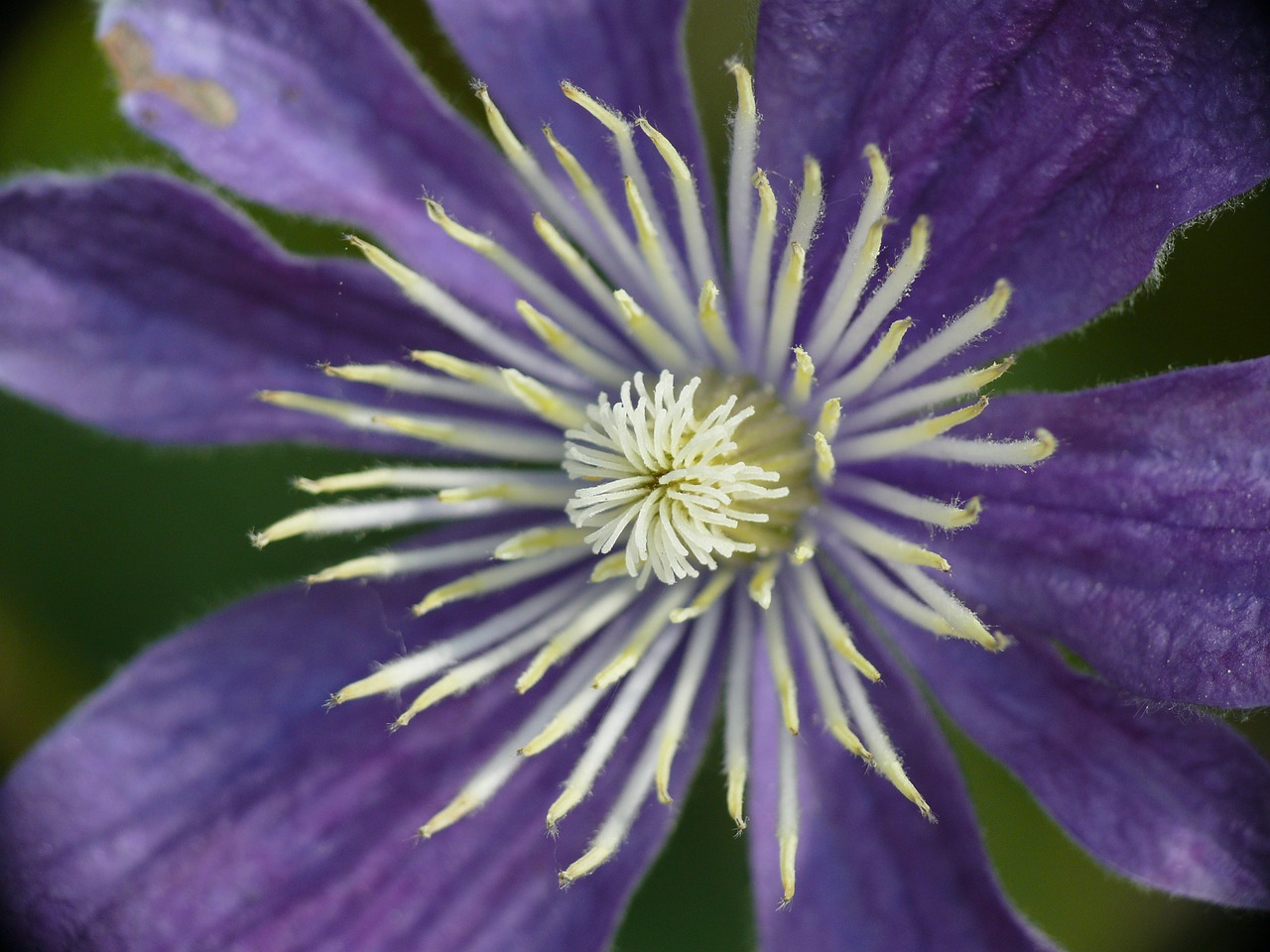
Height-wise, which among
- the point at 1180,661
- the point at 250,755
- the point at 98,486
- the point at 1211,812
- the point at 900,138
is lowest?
A: the point at 1211,812

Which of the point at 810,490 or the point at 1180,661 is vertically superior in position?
the point at 810,490

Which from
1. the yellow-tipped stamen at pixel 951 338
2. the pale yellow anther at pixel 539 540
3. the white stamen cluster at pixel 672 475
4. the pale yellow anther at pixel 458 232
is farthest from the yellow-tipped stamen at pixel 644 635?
the pale yellow anther at pixel 458 232

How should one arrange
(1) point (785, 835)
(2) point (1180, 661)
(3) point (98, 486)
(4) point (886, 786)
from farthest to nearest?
(3) point (98, 486), (4) point (886, 786), (1) point (785, 835), (2) point (1180, 661)

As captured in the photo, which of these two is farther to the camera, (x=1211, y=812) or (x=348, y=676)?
(x=348, y=676)

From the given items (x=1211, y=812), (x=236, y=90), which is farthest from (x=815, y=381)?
(x=236, y=90)

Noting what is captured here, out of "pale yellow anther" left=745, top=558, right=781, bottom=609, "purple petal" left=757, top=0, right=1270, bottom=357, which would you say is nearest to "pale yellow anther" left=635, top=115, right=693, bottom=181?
"purple petal" left=757, top=0, right=1270, bottom=357

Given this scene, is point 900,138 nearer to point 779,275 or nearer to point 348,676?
point 779,275

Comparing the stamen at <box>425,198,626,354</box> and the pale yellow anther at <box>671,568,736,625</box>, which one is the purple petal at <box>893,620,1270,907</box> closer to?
the pale yellow anther at <box>671,568,736,625</box>

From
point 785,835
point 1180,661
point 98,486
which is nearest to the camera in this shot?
point 1180,661
